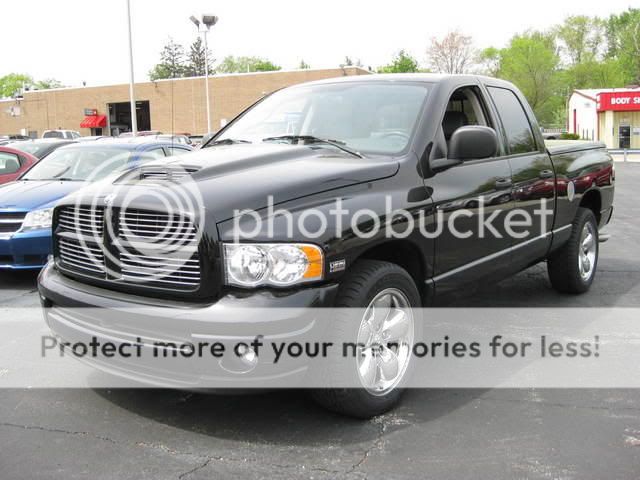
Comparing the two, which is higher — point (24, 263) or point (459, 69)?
point (459, 69)

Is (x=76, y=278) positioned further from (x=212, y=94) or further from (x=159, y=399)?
(x=212, y=94)

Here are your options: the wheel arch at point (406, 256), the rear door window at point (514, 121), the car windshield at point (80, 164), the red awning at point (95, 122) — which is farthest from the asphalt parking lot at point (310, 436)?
the red awning at point (95, 122)

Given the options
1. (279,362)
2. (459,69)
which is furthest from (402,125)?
(459,69)

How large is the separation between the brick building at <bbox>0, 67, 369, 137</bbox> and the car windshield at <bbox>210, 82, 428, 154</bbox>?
44.3m

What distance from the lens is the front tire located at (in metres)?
3.57

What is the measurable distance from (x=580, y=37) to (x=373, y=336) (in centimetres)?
9801

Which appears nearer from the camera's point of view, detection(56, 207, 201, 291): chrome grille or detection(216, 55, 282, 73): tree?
detection(56, 207, 201, 291): chrome grille

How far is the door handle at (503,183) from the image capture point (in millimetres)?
4982

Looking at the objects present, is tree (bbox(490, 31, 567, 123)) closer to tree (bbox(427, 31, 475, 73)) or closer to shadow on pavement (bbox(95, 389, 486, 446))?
tree (bbox(427, 31, 475, 73))

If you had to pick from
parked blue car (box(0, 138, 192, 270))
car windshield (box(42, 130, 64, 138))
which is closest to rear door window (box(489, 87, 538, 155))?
parked blue car (box(0, 138, 192, 270))

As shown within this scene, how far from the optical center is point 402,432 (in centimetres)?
376

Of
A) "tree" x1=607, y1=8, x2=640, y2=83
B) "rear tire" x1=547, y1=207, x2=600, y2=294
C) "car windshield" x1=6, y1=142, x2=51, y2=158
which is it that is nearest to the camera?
"rear tire" x1=547, y1=207, x2=600, y2=294

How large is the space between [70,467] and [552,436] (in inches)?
95.0

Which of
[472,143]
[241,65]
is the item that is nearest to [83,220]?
[472,143]
